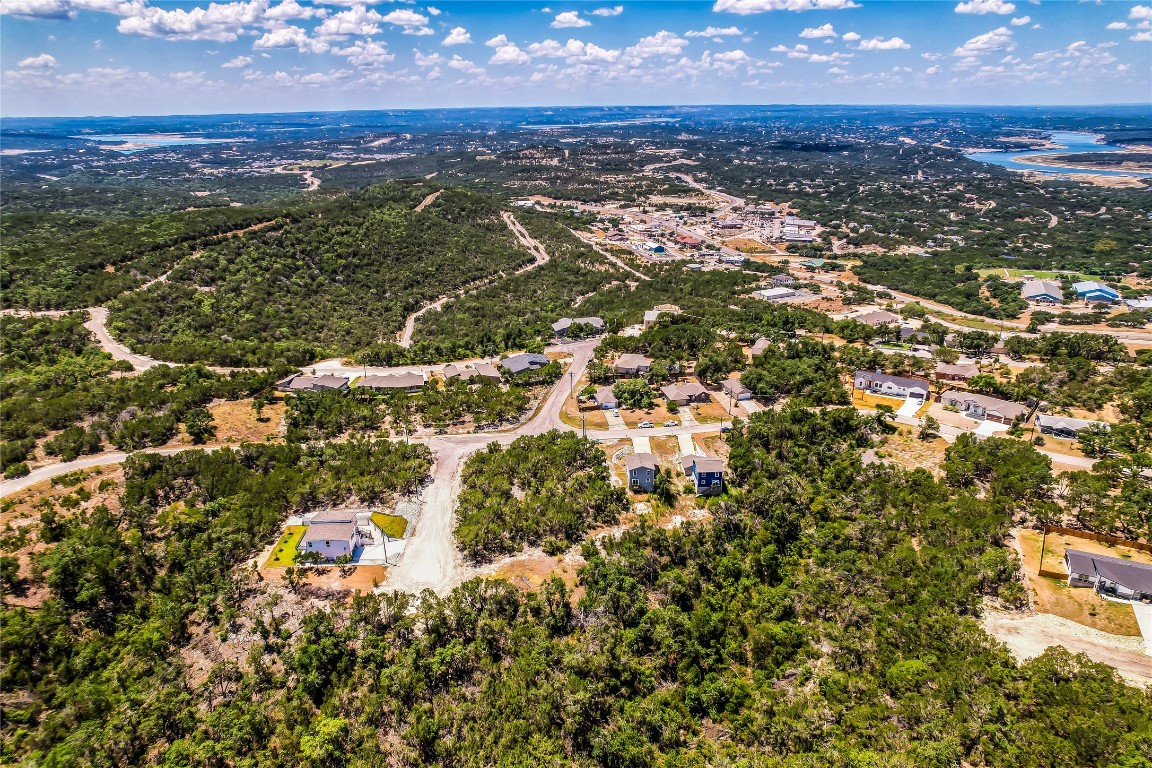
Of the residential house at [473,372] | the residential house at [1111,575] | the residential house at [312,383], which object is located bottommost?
the residential house at [1111,575]

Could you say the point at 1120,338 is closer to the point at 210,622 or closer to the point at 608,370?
the point at 608,370

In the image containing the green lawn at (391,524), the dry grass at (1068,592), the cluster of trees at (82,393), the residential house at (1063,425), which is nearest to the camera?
the dry grass at (1068,592)

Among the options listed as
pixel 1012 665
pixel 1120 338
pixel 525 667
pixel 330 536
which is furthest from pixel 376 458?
pixel 1120 338

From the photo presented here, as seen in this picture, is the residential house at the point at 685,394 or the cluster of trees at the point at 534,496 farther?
the residential house at the point at 685,394

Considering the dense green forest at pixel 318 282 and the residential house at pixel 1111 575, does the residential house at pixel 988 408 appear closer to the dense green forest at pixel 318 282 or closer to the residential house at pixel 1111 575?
the residential house at pixel 1111 575

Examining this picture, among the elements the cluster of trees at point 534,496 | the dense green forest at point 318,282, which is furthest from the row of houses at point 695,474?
the dense green forest at point 318,282

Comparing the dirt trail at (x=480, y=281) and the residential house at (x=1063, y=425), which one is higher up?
the dirt trail at (x=480, y=281)
